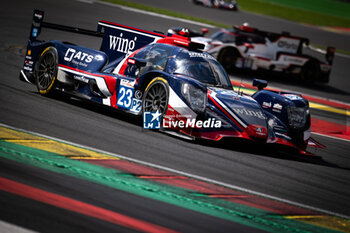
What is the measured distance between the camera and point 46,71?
409 inches

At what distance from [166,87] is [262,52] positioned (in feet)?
38.2

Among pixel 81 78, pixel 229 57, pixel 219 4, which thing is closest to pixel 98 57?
pixel 81 78

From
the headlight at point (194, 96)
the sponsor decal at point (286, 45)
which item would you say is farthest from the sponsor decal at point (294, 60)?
the headlight at point (194, 96)

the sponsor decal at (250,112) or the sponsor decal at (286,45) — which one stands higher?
the sponsor decal at (286,45)

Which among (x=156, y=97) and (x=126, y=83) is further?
(x=126, y=83)

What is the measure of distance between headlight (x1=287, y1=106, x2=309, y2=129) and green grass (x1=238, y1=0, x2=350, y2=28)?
32378mm

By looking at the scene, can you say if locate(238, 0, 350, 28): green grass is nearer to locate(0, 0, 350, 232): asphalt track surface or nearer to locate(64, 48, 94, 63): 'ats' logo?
locate(0, 0, 350, 232): asphalt track surface

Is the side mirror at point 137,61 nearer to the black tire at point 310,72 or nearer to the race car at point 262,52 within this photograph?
the race car at point 262,52

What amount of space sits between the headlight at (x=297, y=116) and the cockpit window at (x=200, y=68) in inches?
41.7

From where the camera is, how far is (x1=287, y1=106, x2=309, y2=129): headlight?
9.31m

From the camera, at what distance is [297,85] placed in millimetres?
20375

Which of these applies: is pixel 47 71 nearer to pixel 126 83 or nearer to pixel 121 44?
pixel 121 44

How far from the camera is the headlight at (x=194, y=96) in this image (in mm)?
8445

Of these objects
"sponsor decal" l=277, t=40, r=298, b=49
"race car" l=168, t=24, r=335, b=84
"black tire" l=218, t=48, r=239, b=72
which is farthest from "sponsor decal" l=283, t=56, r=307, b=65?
"black tire" l=218, t=48, r=239, b=72
